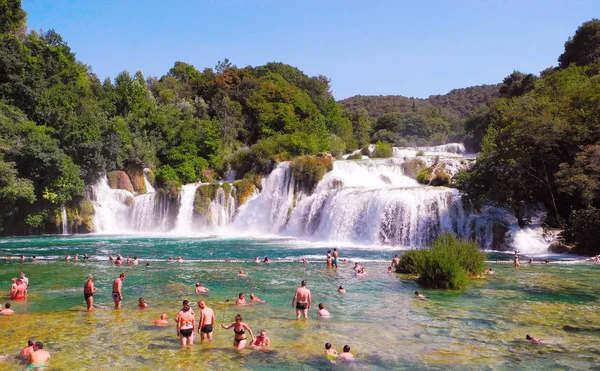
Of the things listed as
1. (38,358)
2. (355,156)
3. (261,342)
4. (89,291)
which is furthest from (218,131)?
(38,358)

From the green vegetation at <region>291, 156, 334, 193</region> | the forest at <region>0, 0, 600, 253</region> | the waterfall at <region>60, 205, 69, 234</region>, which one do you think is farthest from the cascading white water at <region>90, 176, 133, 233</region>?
the green vegetation at <region>291, 156, 334, 193</region>

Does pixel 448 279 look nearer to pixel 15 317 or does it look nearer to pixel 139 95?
pixel 15 317

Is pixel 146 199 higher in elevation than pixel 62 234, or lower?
higher

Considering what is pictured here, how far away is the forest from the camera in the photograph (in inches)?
1041

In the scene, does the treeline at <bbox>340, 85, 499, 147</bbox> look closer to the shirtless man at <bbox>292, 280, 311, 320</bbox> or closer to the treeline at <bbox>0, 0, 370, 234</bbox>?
the treeline at <bbox>0, 0, 370, 234</bbox>

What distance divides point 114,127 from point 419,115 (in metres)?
70.3

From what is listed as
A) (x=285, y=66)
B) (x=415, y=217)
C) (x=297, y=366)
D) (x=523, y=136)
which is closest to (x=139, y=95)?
(x=285, y=66)

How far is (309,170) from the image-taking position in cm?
3931

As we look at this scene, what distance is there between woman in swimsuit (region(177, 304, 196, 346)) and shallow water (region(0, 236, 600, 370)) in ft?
0.92

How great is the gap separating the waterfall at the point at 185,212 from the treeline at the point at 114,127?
4.89 feet

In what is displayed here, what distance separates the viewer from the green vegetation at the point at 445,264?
17062 mm

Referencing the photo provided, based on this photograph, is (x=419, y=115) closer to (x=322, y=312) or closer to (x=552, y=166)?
(x=552, y=166)

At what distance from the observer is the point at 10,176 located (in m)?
32.2

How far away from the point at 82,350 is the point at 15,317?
172 inches
